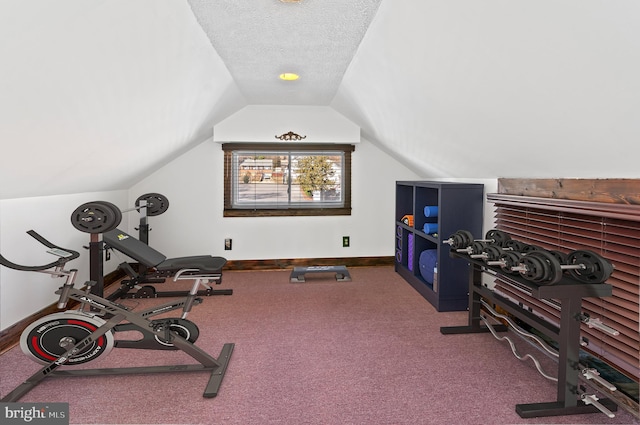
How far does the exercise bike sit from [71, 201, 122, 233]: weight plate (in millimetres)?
233

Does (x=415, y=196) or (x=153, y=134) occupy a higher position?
(x=153, y=134)

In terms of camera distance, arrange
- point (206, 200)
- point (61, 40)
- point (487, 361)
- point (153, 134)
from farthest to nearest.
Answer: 1. point (206, 200)
2. point (153, 134)
3. point (487, 361)
4. point (61, 40)

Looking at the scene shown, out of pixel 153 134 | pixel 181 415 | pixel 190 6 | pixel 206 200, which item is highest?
pixel 190 6

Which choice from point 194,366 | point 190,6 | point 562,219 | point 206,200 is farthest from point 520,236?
point 206,200

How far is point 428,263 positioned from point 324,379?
1999 millimetres

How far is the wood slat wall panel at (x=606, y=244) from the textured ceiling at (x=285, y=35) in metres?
1.68

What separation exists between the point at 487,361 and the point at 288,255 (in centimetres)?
316

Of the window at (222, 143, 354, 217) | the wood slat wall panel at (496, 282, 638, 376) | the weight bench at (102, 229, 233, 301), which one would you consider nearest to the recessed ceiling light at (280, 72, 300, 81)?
the window at (222, 143, 354, 217)

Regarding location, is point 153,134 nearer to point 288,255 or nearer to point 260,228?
point 260,228

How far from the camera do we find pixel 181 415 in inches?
77.2

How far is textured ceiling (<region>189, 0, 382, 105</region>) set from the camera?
6.96 feet

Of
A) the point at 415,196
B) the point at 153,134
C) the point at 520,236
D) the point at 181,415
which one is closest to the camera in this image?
the point at 181,415

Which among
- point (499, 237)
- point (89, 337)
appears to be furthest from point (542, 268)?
point (89, 337)

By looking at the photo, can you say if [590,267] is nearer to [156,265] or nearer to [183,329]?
[183,329]
